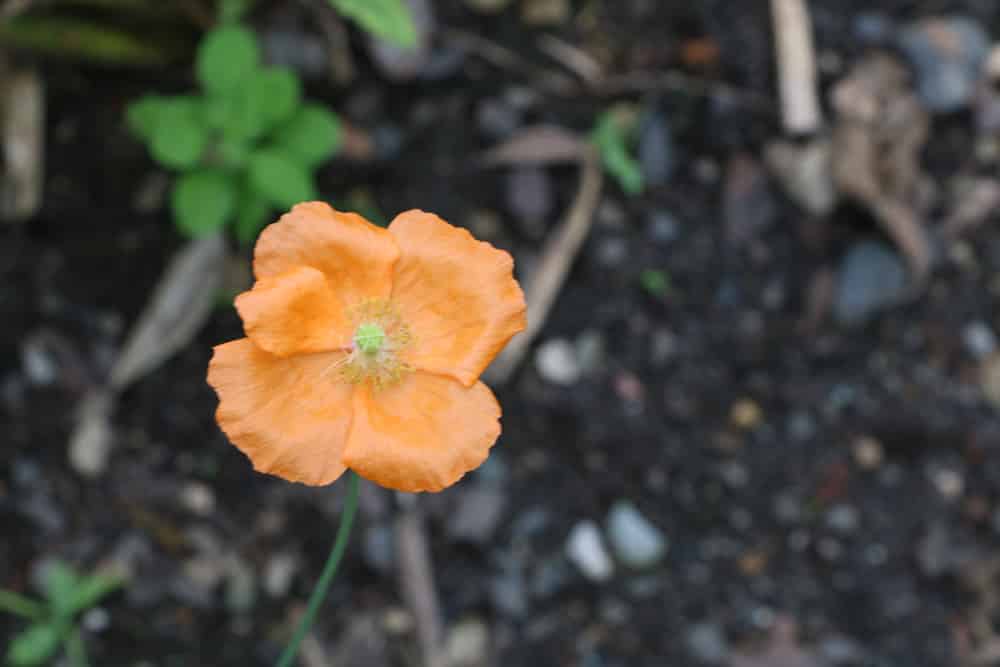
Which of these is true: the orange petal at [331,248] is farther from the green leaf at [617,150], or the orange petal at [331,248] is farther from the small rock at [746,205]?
the small rock at [746,205]

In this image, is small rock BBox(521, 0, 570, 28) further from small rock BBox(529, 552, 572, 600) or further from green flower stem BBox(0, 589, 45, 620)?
green flower stem BBox(0, 589, 45, 620)

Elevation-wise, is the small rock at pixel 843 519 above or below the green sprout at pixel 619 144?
below

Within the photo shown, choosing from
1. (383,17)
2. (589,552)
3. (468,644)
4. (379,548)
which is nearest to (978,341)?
(589,552)

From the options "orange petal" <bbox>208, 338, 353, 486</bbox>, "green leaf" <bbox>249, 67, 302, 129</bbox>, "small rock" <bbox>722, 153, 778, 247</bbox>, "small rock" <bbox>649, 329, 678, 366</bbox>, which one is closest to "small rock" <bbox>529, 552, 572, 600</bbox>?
"small rock" <bbox>649, 329, 678, 366</bbox>

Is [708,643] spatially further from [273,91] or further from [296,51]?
[296,51]

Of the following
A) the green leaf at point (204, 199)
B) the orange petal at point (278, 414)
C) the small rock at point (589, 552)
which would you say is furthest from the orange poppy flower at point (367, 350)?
the small rock at point (589, 552)
